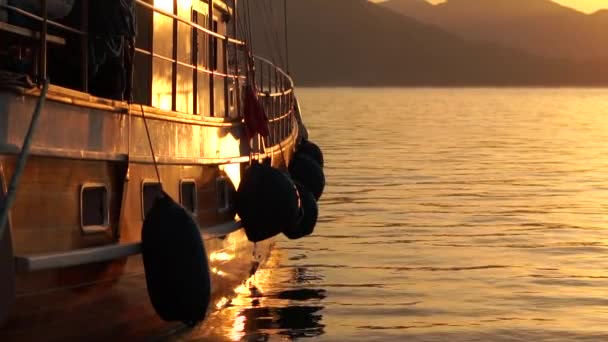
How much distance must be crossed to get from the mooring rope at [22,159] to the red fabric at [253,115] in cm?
601

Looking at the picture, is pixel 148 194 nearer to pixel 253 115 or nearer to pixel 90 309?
pixel 90 309

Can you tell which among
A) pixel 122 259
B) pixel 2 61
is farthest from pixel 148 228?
pixel 2 61

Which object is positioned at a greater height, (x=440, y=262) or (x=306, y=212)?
(x=306, y=212)

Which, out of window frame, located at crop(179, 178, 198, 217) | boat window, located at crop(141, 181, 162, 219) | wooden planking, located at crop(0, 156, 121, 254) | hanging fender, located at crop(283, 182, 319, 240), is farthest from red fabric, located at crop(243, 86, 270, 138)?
wooden planking, located at crop(0, 156, 121, 254)

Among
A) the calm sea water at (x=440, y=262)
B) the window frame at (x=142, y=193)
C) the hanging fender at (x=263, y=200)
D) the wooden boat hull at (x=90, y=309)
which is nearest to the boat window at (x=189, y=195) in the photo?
the window frame at (x=142, y=193)

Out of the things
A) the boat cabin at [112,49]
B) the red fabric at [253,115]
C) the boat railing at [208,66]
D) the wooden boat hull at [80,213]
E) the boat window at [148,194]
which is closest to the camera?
the wooden boat hull at [80,213]

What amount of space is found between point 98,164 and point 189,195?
278 cm

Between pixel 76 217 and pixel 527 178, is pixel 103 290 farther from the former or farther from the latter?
pixel 527 178

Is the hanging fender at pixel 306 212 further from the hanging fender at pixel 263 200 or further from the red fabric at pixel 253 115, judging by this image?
the hanging fender at pixel 263 200

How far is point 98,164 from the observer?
34.0 ft

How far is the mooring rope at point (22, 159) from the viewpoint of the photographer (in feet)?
26.0

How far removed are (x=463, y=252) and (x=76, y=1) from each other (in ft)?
38.5

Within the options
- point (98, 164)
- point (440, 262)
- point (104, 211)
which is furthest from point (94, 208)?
point (440, 262)

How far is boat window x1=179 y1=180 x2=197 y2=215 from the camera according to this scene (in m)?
12.8
